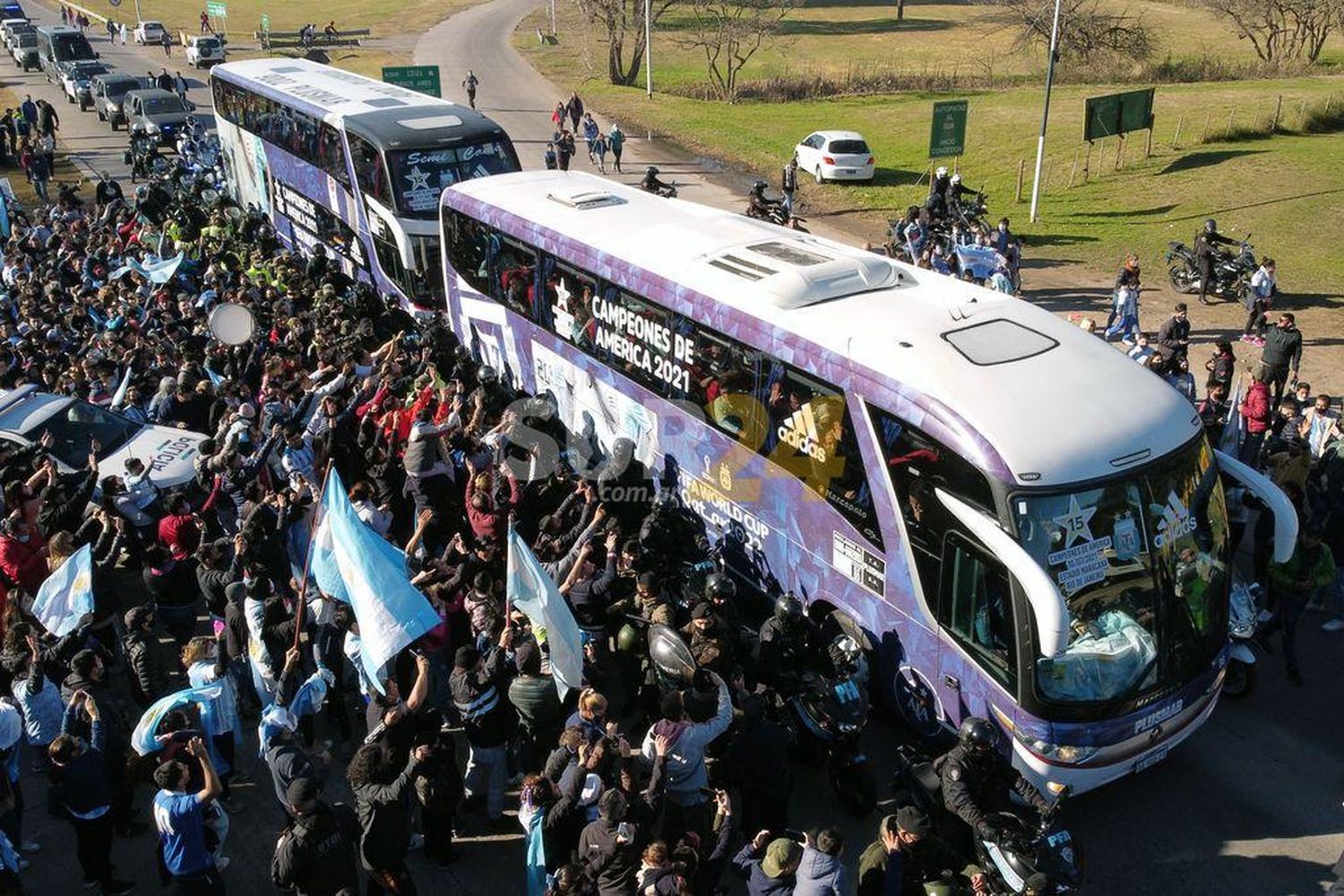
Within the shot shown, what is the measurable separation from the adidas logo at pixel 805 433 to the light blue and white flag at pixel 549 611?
258 centimetres

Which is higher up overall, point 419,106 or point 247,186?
point 419,106

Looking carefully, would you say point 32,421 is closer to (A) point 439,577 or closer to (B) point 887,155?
(A) point 439,577

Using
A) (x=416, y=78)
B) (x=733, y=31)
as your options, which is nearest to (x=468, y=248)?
(x=416, y=78)

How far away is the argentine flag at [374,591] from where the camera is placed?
25.3 feet

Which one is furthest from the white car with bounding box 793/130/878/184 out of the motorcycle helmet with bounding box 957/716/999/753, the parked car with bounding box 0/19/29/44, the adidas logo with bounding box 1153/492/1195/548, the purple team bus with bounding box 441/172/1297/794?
the parked car with bounding box 0/19/29/44

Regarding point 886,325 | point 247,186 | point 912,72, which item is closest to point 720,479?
point 886,325

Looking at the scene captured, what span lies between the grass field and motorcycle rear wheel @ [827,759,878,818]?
18.1 m

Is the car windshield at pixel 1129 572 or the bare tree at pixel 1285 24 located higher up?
the bare tree at pixel 1285 24

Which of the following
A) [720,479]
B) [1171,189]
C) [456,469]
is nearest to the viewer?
[720,479]

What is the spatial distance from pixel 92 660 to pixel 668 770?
4.30 metres

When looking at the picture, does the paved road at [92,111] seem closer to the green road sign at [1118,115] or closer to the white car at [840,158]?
the white car at [840,158]

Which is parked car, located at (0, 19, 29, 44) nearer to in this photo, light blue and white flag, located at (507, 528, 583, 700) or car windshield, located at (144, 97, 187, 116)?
car windshield, located at (144, 97, 187, 116)

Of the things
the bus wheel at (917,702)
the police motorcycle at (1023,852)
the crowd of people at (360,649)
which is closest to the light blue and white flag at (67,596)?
the crowd of people at (360,649)

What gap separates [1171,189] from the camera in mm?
28062
